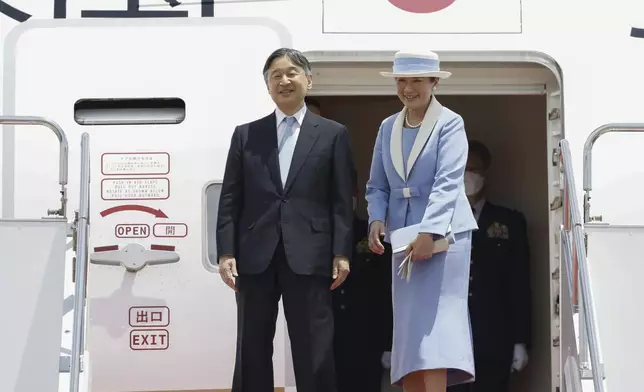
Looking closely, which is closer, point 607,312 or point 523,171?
point 607,312

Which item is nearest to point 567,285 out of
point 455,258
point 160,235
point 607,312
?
point 607,312


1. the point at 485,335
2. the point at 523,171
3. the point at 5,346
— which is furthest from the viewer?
the point at 523,171

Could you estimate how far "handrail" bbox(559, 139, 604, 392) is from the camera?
428 centimetres

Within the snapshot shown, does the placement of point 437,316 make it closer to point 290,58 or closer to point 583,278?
point 583,278

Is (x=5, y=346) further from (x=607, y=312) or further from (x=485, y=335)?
(x=485, y=335)

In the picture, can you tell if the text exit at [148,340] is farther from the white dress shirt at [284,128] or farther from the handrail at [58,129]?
the white dress shirt at [284,128]

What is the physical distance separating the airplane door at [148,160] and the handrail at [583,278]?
1.45 m

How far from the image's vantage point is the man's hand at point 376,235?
4656 mm

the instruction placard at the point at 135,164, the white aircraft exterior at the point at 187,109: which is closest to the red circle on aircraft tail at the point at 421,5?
the white aircraft exterior at the point at 187,109

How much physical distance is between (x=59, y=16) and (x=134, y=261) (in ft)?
3.89

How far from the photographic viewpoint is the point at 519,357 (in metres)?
6.33

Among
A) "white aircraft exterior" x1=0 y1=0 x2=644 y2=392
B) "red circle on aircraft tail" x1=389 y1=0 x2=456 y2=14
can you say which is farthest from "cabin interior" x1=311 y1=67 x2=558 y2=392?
"red circle on aircraft tail" x1=389 y1=0 x2=456 y2=14

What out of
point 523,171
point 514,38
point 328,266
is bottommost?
point 328,266

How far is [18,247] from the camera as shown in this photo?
183 inches
